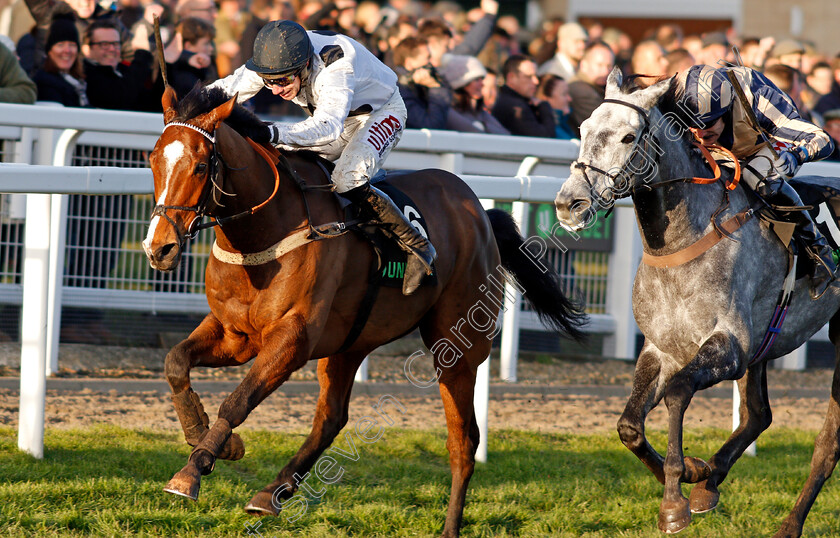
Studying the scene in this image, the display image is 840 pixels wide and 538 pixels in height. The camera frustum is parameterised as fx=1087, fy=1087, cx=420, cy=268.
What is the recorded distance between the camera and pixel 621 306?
7.83 metres

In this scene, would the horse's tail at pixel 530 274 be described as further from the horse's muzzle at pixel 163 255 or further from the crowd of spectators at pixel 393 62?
the horse's muzzle at pixel 163 255

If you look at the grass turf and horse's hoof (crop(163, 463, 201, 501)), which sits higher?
horse's hoof (crop(163, 463, 201, 501))

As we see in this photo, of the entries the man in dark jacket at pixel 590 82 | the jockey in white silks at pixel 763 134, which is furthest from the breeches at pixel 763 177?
the man in dark jacket at pixel 590 82

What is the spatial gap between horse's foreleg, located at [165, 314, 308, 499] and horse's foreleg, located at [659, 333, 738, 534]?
1386mm

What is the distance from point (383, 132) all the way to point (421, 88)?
3.05 metres

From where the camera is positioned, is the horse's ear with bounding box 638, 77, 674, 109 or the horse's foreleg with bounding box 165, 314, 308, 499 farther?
the horse's ear with bounding box 638, 77, 674, 109

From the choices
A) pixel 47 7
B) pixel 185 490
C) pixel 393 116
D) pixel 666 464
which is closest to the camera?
pixel 185 490

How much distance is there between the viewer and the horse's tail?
539 cm

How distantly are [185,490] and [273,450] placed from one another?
162 centimetres

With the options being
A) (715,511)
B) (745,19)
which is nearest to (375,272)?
(715,511)

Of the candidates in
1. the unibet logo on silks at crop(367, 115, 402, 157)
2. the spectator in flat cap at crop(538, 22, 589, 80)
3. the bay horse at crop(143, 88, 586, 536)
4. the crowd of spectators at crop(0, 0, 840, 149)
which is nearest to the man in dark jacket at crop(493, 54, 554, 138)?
the crowd of spectators at crop(0, 0, 840, 149)

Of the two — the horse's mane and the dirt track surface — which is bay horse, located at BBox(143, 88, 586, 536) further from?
the dirt track surface

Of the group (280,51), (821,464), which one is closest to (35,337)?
(280,51)

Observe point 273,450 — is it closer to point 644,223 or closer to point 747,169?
point 644,223
